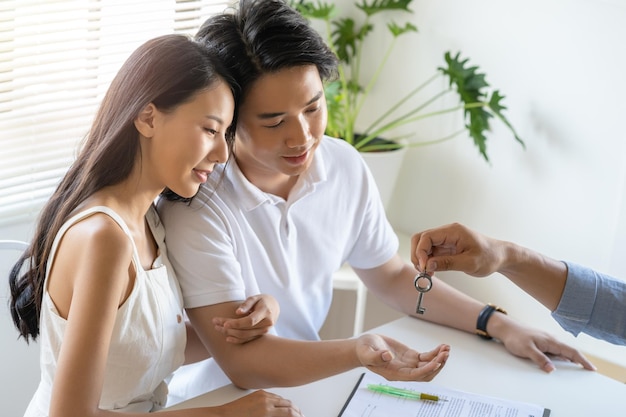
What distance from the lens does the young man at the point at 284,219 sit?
5.11 ft

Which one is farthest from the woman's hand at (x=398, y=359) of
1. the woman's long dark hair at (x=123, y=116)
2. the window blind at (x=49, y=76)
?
the window blind at (x=49, y=76)

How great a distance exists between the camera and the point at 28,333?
60.1 inches

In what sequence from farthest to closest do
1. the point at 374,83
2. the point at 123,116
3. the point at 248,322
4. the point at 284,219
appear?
the point at 374,83 → the point at 284,219 → the point at 248,322 → the point at 123,116

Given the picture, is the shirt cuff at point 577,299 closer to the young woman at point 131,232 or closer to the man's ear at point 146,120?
the young woman at point 131,232

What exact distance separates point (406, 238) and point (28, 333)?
5.06 feet

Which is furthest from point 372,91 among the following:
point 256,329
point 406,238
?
point 256,329

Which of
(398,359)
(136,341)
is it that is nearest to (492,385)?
(398,359)

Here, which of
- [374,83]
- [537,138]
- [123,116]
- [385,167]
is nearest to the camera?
[123,116]

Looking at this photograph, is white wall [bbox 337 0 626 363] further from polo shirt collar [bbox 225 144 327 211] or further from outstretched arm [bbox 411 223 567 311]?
polo shirt collar [bbox 225 144 327 211]

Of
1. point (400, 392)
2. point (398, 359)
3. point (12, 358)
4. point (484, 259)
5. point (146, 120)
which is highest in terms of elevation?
point (146, 120)

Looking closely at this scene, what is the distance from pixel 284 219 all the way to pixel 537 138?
1006mm

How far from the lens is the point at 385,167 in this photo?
2572mm

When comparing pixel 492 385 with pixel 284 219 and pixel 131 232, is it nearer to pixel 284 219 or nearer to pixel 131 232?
pixel 284 219

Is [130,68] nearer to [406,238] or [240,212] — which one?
[240,212]
